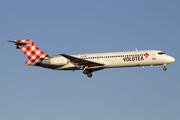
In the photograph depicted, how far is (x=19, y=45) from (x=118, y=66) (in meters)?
16.4

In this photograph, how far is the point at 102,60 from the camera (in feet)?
142

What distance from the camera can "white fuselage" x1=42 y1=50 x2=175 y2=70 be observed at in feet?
140

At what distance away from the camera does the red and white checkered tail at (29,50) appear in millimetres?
46188

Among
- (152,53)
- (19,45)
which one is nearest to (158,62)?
(152,53)

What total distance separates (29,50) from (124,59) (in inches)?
612

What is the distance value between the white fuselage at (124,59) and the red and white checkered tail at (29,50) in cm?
280

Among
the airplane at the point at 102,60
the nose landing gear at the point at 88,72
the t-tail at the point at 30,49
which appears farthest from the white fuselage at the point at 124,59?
the t-tail at the point at 30,49

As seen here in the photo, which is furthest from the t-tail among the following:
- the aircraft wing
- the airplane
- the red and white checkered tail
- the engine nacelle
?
the aircraft wing

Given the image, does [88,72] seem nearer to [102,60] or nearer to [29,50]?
[102,60]

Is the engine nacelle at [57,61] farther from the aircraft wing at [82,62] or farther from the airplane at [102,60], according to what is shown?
the aircraft wing at [82,62]

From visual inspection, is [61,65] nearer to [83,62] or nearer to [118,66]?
[83,62]

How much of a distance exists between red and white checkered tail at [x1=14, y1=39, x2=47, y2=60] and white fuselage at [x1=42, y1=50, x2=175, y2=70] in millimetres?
2797

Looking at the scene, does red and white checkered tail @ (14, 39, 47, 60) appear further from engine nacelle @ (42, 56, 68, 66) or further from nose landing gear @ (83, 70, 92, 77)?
nose landing gear @ (83, 70, 92, 77)

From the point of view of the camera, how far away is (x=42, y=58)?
45.5m
